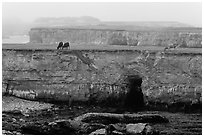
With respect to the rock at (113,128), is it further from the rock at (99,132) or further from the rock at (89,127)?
the rock at (89,127)

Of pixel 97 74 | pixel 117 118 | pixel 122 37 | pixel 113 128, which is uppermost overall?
pixel 122 37

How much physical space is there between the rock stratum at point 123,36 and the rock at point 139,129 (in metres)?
13.8

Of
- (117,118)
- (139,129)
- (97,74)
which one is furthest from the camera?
(97,74)

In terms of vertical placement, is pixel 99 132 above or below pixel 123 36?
below

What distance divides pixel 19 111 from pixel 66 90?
155 inches

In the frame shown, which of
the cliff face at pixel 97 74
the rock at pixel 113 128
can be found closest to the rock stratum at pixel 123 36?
the cliff face at pixel 97 74

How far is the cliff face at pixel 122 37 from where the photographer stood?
35875mm

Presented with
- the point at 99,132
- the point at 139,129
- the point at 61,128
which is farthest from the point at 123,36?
the point at 99,132

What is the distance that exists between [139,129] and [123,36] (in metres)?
16.8

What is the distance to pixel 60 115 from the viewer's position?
972 inches

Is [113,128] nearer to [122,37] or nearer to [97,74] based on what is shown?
[97,74]

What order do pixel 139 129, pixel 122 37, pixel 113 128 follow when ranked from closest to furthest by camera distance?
pixel 139 129 → pixel 113 128 → pixel 122 37

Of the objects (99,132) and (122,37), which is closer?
(99,132)

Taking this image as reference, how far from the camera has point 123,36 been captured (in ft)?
123
